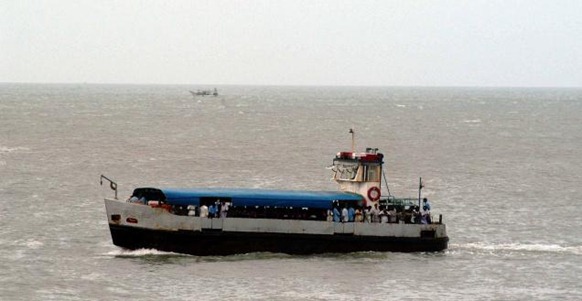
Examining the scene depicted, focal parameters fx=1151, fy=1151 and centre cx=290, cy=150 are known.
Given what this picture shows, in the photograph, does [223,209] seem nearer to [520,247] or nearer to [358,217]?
[358,217]

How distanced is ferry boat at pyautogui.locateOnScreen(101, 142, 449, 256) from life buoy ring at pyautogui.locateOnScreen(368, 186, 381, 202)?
42 centimetres

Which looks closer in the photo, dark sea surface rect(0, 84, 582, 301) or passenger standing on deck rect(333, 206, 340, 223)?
dark sea surface rect(0, 84, 582, 301)

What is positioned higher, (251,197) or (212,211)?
(251,197)

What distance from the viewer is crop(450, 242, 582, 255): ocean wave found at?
1631 inches

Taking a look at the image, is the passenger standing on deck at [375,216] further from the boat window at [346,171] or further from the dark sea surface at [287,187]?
the boat window at [346,171]

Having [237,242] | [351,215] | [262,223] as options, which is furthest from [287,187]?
[237,242]

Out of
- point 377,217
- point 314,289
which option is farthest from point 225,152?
point 314,289

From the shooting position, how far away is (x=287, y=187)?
2373 inches

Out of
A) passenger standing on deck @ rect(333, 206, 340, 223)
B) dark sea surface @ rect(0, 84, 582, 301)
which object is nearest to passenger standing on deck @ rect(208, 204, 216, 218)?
dark sea surface @ rect(0, 84, 582, 301)

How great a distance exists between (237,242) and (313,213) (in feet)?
9.62

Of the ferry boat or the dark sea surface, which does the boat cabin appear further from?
the dark sea surface

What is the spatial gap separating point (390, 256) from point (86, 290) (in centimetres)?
1101

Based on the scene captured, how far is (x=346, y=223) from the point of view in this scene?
129 feet

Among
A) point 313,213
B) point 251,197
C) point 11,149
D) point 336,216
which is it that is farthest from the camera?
point 11,149
